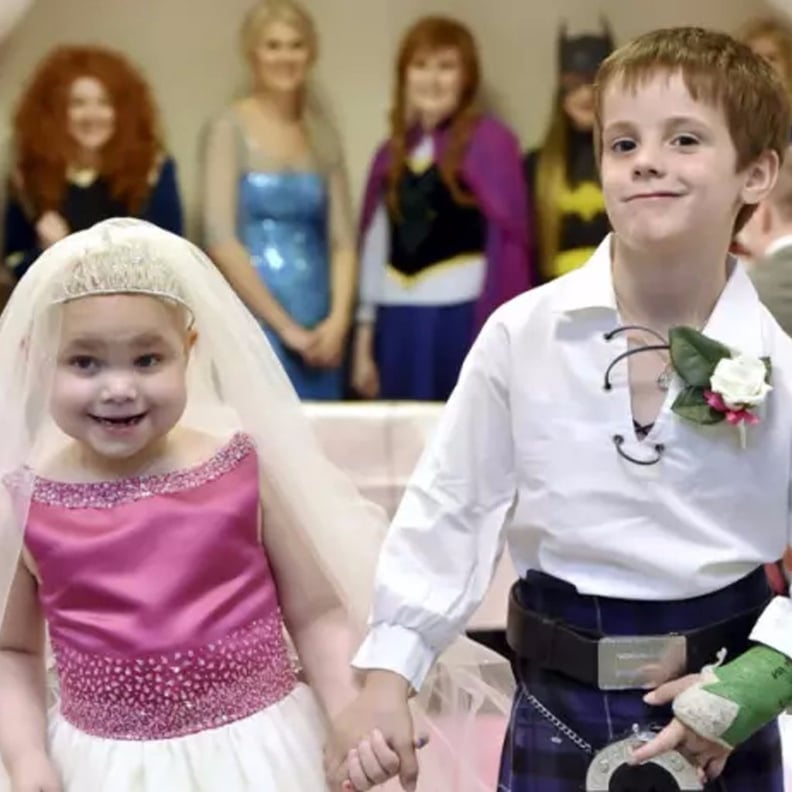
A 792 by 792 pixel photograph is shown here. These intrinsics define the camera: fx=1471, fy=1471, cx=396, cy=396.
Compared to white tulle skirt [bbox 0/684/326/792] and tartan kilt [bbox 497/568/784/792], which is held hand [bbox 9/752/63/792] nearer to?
white tulle skirt [bbox 0/684/326/792]

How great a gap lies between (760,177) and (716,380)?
18 centimetres

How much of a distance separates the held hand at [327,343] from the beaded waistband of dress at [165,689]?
181cm

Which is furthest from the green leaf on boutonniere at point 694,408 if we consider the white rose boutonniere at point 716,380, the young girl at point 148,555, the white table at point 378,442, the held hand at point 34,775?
the white table at point 378,442

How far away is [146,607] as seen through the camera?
1240 millimetres

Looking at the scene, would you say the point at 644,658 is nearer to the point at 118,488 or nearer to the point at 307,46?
the point at 118,488

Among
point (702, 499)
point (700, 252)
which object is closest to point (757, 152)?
point (700, 252)

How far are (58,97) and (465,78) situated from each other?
0.83m

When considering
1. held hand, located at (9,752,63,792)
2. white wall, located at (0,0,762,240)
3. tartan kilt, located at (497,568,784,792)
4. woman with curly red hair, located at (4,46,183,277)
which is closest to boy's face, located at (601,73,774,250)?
tartan kilt, located at (497,568,784,792)

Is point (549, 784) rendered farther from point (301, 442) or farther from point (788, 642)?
point (301, 442)

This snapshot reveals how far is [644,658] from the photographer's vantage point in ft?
3.70

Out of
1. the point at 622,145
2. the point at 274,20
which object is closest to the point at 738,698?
the point at 622,145

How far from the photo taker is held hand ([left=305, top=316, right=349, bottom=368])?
3.07 metres

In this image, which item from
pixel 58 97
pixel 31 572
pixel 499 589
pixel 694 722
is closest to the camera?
pixel 694 722

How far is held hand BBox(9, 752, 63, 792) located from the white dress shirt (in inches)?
11.3
